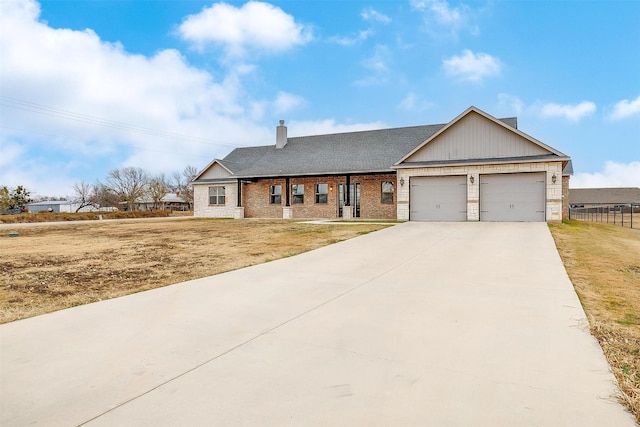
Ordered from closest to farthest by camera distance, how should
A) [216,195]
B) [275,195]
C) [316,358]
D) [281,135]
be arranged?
[316,358] < [275,195] < [216,195] < [281,135]

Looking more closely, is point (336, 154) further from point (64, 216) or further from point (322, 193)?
point (64, 216)

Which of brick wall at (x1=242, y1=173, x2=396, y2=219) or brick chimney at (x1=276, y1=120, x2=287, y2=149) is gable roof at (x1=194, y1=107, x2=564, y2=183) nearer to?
brick chimney at (x1=276, y1=120, x2=287, y2=149)

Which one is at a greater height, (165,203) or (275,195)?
(275,195)

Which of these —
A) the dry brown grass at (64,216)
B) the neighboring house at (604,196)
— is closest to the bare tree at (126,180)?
the dry brown grass at (64,216)

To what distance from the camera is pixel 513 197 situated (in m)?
19.4

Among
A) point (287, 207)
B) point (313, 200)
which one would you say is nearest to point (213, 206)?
point (287, 207)

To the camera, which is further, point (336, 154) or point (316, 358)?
point (336, 154)

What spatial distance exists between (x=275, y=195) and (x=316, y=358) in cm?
2536

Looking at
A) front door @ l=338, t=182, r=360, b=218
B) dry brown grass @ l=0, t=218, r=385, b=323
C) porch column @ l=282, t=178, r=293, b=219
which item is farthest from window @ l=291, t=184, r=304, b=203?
dry brown grass @ l=0, t=218, r=385, b=323

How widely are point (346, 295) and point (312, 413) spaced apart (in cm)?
330

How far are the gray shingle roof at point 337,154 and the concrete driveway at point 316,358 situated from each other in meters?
18.8

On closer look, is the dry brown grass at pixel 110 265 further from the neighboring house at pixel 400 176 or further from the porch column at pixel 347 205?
the porch column at pixel 347 205

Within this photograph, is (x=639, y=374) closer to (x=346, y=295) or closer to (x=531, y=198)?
(x=346, y=295)

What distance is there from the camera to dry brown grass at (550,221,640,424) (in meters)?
3.35
